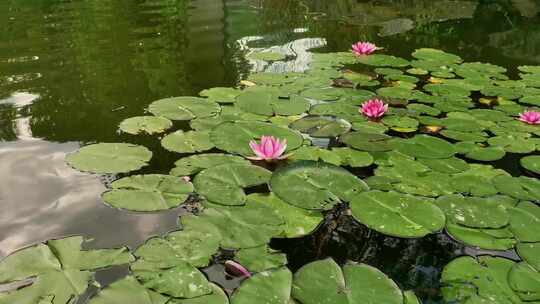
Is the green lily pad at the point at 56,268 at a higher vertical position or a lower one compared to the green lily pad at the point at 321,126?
lower

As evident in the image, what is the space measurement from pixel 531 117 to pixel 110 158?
8.20ft

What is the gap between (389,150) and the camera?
8.59 feet

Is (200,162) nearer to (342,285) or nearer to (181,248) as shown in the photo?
(181,248)

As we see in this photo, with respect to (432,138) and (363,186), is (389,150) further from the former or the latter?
(363,186)

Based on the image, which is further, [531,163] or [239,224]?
[531,163]

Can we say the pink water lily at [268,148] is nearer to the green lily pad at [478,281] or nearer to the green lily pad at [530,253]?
the green lily pad at [478,281]

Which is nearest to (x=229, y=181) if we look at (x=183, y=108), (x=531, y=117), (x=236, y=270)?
(x=236, y=270)

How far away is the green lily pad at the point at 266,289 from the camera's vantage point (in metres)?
1.51

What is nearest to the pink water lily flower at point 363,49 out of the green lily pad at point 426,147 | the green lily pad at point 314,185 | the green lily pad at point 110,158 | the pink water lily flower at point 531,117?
the pink water lily flower at point 531,117

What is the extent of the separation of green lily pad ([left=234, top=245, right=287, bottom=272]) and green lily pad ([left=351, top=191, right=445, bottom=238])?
1.40ft

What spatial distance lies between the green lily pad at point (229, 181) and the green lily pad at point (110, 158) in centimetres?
37

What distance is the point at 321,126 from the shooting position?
2832mm

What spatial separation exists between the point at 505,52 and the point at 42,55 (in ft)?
14.0

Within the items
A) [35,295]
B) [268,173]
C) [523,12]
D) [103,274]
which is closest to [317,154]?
[268,173]
